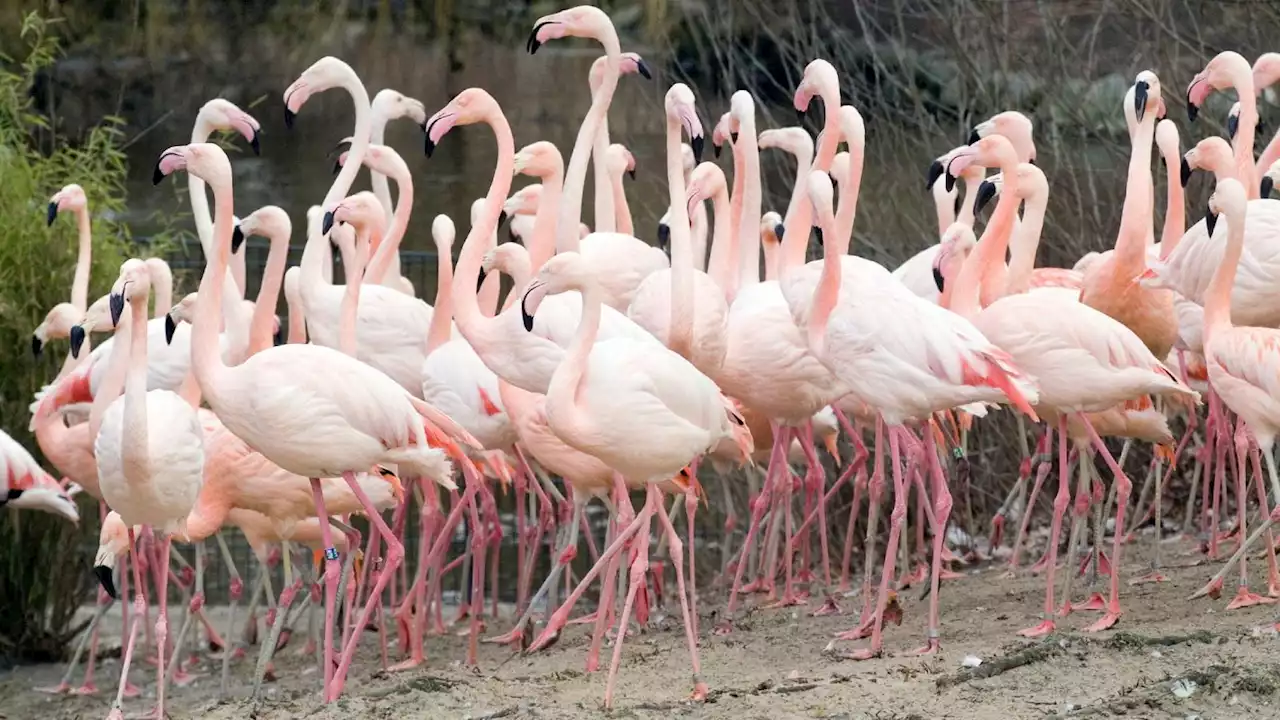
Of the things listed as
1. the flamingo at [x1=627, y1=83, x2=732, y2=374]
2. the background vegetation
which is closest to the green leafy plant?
the background vegetation

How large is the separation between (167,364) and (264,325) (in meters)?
0.66

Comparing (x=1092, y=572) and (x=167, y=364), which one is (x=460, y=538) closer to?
(x=167, y=364)

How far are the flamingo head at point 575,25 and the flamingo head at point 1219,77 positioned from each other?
2.17 m

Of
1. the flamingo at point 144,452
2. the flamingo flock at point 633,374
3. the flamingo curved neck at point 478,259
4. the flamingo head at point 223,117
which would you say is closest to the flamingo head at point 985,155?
the flamingo flock at point 633,374

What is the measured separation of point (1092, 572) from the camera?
6.18 m

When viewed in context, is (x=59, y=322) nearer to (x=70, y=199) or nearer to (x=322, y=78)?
(x=70, y=199)

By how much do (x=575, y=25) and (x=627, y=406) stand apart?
1.96m

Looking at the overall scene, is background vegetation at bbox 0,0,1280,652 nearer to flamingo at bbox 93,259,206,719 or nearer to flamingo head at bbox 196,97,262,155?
flamingo head at bbox 196,97,262,155

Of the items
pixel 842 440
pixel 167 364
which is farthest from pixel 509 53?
pixel 167 364

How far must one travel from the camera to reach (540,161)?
717 cm

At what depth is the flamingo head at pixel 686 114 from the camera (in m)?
6.09

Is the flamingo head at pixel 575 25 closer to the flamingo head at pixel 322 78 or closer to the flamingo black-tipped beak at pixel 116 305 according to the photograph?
the flamingo head at pixel 322 78

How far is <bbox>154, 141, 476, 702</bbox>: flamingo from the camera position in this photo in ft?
18.0

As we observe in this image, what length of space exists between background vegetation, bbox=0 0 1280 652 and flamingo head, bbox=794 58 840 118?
1.75 m
